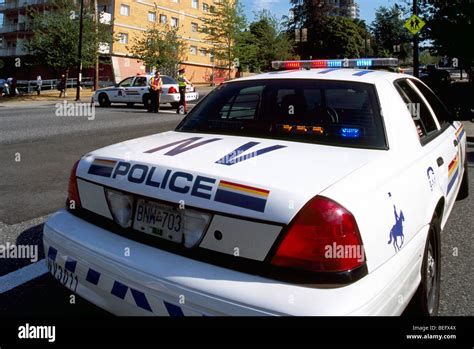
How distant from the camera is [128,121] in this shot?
1449 centimetres

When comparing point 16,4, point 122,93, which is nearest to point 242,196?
point 122,93

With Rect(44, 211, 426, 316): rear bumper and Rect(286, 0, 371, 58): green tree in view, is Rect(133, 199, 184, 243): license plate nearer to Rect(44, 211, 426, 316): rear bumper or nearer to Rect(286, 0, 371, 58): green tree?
Rect(44, 211, 426, 316): rear bumper

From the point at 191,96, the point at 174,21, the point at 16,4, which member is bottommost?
the point at 191,96

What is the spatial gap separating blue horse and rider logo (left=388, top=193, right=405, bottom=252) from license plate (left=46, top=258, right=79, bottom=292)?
5.26 feet

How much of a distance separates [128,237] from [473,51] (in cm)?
2122

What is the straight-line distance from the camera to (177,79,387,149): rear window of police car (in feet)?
8.64

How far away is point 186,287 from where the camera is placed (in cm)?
183

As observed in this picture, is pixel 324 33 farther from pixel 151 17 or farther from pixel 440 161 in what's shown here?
pixel 440 161

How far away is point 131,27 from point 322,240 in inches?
1930

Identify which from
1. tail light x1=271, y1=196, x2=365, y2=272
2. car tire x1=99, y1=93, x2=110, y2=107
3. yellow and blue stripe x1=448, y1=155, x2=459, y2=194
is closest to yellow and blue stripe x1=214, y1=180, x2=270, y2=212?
tail light x1=271, y1=196, x2=365, y2=272

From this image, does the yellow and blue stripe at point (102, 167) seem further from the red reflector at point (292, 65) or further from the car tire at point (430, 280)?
the red reflector at point (292, 65)

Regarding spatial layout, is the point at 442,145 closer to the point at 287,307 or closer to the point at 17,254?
the point at 287,307

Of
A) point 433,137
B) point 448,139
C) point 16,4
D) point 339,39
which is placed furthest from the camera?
point 339,39

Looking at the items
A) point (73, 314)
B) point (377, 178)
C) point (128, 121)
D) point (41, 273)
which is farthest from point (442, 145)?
point (128, 121)
